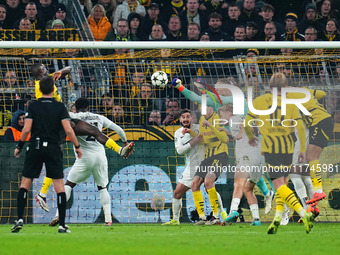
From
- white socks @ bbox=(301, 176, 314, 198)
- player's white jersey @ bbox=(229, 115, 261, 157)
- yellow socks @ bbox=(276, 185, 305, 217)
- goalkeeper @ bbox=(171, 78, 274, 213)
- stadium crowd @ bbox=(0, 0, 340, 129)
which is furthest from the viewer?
stadium crowd @ bbox=(0, 0, 340, 129)

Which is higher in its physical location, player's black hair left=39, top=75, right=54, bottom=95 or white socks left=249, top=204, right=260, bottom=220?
player's black hair left=39, top=75, right=54, bottom=95

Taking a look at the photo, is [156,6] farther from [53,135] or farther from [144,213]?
[53,135]

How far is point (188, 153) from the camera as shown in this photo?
42.8ft

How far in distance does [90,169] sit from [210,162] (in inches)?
87.9

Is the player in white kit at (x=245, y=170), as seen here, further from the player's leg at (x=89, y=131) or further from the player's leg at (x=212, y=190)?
the player's leg at (x=89, y=131)

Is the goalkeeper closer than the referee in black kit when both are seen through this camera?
No

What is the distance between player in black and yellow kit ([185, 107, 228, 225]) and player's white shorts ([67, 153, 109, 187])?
1676 mm

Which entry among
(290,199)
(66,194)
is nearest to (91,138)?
(66,194)

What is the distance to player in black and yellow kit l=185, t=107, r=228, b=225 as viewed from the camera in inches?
496

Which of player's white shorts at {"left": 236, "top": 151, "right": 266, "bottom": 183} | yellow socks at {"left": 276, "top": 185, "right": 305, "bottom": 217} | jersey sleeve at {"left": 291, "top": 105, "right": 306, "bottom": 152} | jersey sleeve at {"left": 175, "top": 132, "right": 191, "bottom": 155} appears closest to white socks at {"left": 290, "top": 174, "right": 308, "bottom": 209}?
player's white shorts at {"left": 236, "top": 151, "right": 266, "bottom": 183}

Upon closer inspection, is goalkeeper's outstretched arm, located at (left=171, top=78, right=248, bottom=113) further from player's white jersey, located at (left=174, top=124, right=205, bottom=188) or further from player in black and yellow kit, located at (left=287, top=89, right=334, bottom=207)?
player in black and yellow kit, located at (left=287, top=89, right=334, bottom=207)

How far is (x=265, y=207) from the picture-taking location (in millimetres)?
13664

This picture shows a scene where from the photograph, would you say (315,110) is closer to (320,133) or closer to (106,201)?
(320,133)

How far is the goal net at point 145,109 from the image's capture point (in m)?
13.8
